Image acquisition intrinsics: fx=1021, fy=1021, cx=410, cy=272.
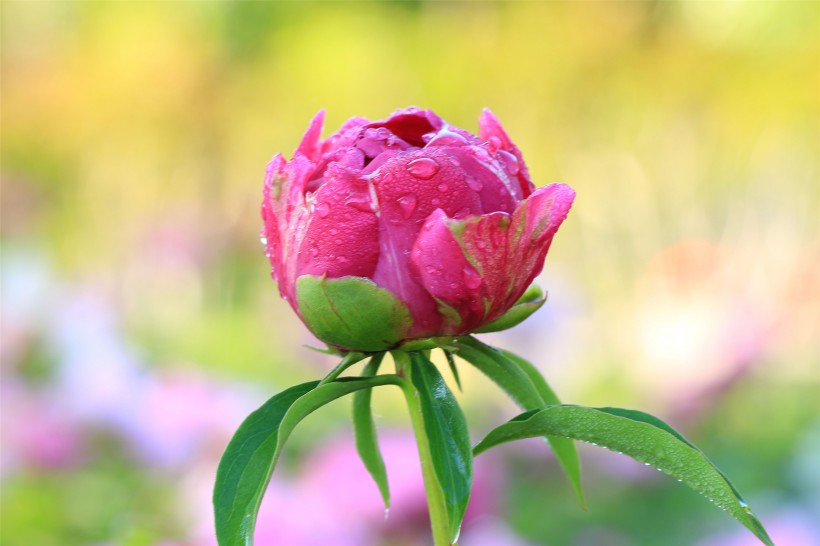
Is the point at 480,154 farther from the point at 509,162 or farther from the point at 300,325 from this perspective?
the point at 300,325

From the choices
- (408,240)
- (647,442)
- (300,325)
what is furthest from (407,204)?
(300,325)

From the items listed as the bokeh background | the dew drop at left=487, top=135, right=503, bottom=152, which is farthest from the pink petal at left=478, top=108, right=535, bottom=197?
the bokeh background

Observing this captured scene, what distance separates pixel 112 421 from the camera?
1.45 metres

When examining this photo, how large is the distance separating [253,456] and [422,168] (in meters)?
0.11

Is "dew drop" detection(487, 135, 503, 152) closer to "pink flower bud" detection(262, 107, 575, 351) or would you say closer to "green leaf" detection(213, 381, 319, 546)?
"pink flower bud" detection(262, 107, 575, 351)

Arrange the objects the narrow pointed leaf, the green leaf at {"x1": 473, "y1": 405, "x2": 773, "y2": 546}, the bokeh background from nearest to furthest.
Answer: the green leaf at {"x1": 473, "y1": 405, "x2": 773, "y2": 546} → the narrow pointed leaf → the bokeh background

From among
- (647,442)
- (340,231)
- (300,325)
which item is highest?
(300,325)

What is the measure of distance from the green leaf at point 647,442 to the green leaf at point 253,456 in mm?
54

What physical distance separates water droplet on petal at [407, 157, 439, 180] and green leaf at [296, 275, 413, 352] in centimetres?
4

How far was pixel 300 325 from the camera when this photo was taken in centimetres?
259

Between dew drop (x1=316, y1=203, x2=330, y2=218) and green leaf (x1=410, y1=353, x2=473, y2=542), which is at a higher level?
dew drop (x1=316, y1=203, x2=330, y2=218)

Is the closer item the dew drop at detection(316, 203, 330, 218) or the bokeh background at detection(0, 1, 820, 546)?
the dew drop at detection(316, 203, 330, 218)

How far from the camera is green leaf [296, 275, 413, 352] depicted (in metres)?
0.35

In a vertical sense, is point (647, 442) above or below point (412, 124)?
below
